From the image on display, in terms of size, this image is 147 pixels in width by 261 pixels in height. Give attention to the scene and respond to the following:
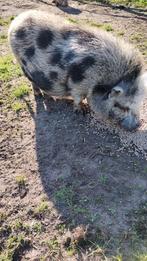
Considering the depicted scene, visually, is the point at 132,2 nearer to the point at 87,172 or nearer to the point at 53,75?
the point at 53,75

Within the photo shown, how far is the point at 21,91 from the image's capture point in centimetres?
725

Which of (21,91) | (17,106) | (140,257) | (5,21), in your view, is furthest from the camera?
(5,21)

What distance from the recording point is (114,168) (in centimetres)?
571

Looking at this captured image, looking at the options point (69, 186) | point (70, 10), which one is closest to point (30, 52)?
point (69, 186)

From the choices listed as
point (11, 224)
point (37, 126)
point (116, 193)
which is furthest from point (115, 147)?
point (11, 224)

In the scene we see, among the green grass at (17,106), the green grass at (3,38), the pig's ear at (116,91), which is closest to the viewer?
the pig's ear at (116,91)

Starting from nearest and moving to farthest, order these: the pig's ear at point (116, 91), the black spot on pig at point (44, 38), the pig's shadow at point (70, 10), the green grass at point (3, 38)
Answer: the pig's ear at point (116, 91) < the black spot on pig at point (44, 38) < the green grass at point (3, 38) < the pig's shadow at point (70, 10)

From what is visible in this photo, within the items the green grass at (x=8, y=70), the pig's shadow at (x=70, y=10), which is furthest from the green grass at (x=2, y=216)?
the pig's shadow at (x=70, y=10)

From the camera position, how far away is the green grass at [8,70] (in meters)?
7.68

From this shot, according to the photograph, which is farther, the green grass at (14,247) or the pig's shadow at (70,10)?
the pig's shadow at (70,10)

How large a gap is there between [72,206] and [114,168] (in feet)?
2.66

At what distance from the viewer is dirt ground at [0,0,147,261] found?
4891 mm

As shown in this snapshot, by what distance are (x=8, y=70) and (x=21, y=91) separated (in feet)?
2.56

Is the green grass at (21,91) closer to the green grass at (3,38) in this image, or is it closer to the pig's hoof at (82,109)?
the pig's hoof at (82,109)
